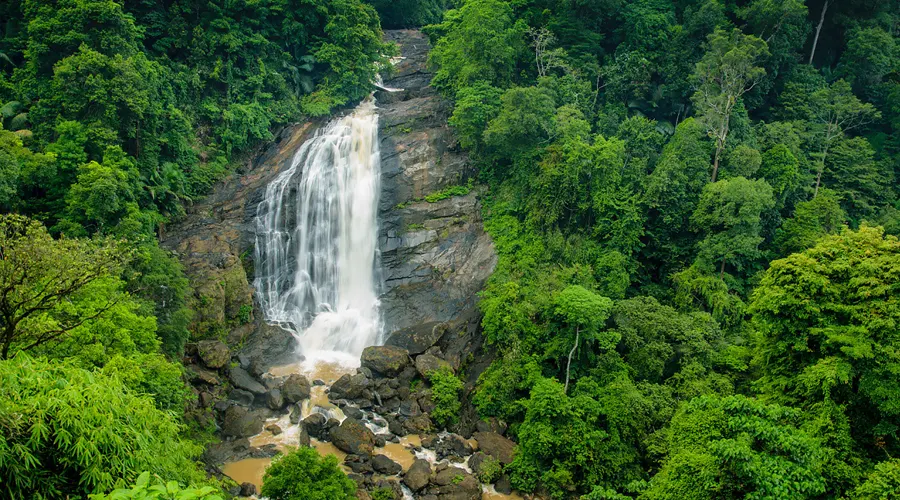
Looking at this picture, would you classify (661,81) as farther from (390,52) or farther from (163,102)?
(163,102)

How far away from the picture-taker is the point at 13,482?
560 cm

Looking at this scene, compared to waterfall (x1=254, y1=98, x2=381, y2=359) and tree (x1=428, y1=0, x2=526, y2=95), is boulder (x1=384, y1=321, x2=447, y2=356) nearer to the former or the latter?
waterfall (x1=254, y1=98, x2=381, y2=359)

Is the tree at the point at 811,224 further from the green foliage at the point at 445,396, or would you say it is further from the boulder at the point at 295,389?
the boulder at the point at 295,389

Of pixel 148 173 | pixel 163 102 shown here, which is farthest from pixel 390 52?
pixel 148 173

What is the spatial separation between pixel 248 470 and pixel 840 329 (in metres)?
16.6

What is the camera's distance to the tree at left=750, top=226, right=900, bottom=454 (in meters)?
12.8

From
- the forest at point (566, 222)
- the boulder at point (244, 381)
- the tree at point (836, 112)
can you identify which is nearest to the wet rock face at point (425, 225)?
the forest at point (566, 222)

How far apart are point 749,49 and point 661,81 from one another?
17.2ft

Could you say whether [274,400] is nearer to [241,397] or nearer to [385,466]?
[241,397]

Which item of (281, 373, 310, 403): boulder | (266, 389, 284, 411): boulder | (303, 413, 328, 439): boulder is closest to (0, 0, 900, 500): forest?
(266, 389, 284, 411): boulder

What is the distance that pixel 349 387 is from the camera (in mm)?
21062

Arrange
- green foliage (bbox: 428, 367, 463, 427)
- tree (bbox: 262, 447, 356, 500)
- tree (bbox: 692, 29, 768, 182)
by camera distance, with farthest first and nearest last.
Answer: tree (bbox: 692, 29, 768, 182)
green foliage (bbox: 428, 367, 463, 427)
tree (bbox: 262, 447, 356, 500)

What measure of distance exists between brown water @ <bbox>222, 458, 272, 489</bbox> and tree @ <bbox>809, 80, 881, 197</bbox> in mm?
25708

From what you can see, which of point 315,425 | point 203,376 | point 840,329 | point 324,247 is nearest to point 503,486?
point 315,425
